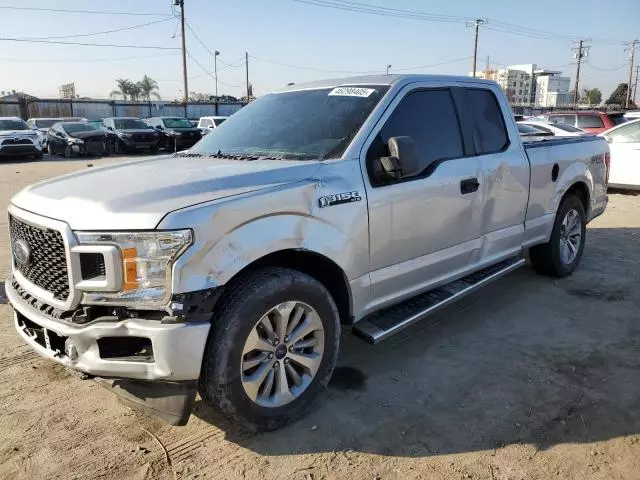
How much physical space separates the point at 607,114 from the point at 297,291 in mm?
17115

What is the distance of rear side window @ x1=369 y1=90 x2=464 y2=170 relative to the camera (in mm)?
3617

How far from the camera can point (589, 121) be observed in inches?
679

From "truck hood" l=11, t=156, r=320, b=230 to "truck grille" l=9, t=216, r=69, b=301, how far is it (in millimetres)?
113

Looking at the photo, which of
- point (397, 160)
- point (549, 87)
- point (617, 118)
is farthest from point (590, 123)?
point (549, 87)

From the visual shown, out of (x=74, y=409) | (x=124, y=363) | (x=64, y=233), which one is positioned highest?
(x=64, y=233)

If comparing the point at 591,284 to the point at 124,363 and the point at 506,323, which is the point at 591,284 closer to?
the point at 506,323

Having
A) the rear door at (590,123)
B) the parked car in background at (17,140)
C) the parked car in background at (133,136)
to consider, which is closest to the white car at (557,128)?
the rear door at (590,123)

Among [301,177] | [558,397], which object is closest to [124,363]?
[301,177]

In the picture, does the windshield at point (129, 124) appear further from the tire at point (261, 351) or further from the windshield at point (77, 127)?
the tire at point (261, 351)

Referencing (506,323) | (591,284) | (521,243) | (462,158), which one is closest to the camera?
(462,158)

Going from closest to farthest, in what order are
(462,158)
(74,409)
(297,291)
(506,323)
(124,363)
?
(124,363), (297,291), (74,409), (462,158), (506,323)

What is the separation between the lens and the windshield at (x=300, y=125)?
3.51 m

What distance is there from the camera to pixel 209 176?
298cm

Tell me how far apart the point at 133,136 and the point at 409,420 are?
76.7ft
